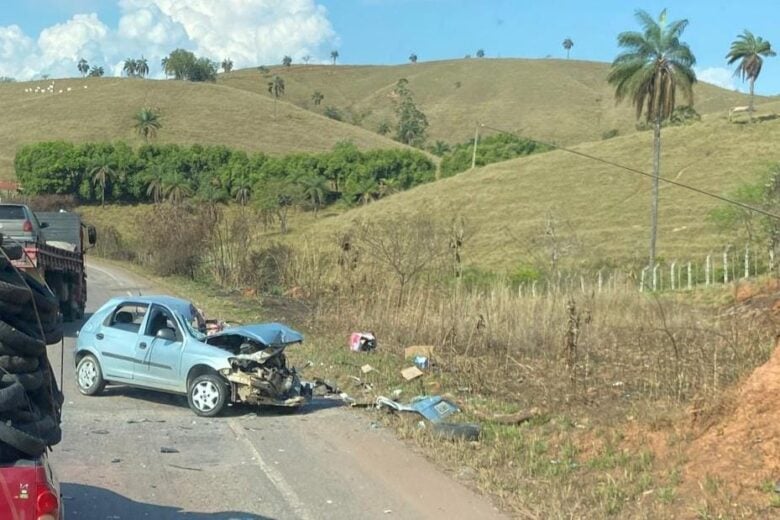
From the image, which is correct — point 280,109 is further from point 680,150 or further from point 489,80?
point 680,150

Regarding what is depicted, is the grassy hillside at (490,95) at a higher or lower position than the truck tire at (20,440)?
higher

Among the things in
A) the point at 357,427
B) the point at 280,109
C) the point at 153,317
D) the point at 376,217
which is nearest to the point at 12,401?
the point at 357,427

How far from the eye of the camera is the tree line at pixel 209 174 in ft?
276

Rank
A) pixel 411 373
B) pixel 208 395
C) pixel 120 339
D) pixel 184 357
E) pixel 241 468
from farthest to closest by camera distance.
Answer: pixel 411 373, pixel 120 339, pixel 184 357, pixel 208 395, pixel 241 468

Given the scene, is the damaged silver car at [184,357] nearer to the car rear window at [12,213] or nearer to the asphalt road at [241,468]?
the asphalt road at [241,468]

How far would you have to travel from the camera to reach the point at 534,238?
177ft

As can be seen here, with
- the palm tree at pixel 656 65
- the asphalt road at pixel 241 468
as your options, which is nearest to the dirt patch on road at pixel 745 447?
the asphalt road at pixel 241 468

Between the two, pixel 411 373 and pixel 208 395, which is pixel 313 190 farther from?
pixel 208 395

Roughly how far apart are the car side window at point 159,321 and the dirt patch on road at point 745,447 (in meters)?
7.35

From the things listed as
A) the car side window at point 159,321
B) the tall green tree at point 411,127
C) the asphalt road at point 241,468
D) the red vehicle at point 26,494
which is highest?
the tall green tree at point 411,127

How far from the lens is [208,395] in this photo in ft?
40.2

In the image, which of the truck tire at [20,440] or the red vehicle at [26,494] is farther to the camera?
the truck tire at [20,440]

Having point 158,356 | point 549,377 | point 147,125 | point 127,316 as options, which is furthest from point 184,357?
point 147,125

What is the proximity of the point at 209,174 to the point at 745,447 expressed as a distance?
83.0m
